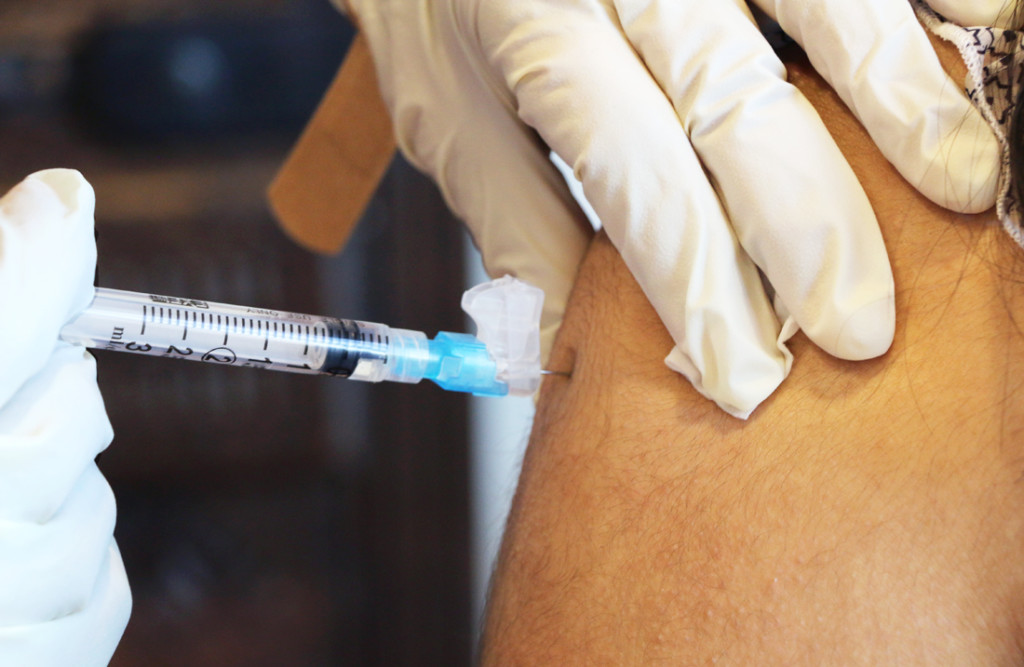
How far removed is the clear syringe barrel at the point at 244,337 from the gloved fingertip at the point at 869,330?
0.45 m

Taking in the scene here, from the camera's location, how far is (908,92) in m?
0.77

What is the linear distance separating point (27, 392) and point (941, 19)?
98 centimetres

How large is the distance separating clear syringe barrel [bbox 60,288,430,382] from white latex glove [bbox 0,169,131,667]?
3 cm

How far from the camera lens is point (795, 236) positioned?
30.3 inches

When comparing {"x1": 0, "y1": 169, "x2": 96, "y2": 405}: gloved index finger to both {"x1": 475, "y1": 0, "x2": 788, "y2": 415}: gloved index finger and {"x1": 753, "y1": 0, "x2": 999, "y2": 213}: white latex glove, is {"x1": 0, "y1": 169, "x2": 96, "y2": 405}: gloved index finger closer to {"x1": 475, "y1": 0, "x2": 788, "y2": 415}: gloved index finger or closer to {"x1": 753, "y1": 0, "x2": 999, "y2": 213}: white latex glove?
{"x1": 475, "y1": 0, "x2": 788, "y2": 415}: gloved index finger

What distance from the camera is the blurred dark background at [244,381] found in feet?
6.11

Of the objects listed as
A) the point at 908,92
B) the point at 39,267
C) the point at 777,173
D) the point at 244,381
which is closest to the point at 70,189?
the point at 39,267

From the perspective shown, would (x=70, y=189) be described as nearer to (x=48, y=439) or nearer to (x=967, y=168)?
(x=48, y=439)

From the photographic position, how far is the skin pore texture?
2.24 ft

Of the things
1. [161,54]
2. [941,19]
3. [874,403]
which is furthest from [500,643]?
[161,54]

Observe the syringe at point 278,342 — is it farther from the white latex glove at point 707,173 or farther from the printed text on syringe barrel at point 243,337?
the white latex glove at point 707,173

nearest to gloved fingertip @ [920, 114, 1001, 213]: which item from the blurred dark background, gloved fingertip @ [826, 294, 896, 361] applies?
gloved fingertip @ [826, 294, 896, 361]

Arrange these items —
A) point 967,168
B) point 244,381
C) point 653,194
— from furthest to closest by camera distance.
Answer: point 244,381 → point 653,194 → point 967,168

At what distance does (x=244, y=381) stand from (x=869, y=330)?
167 centimetres
